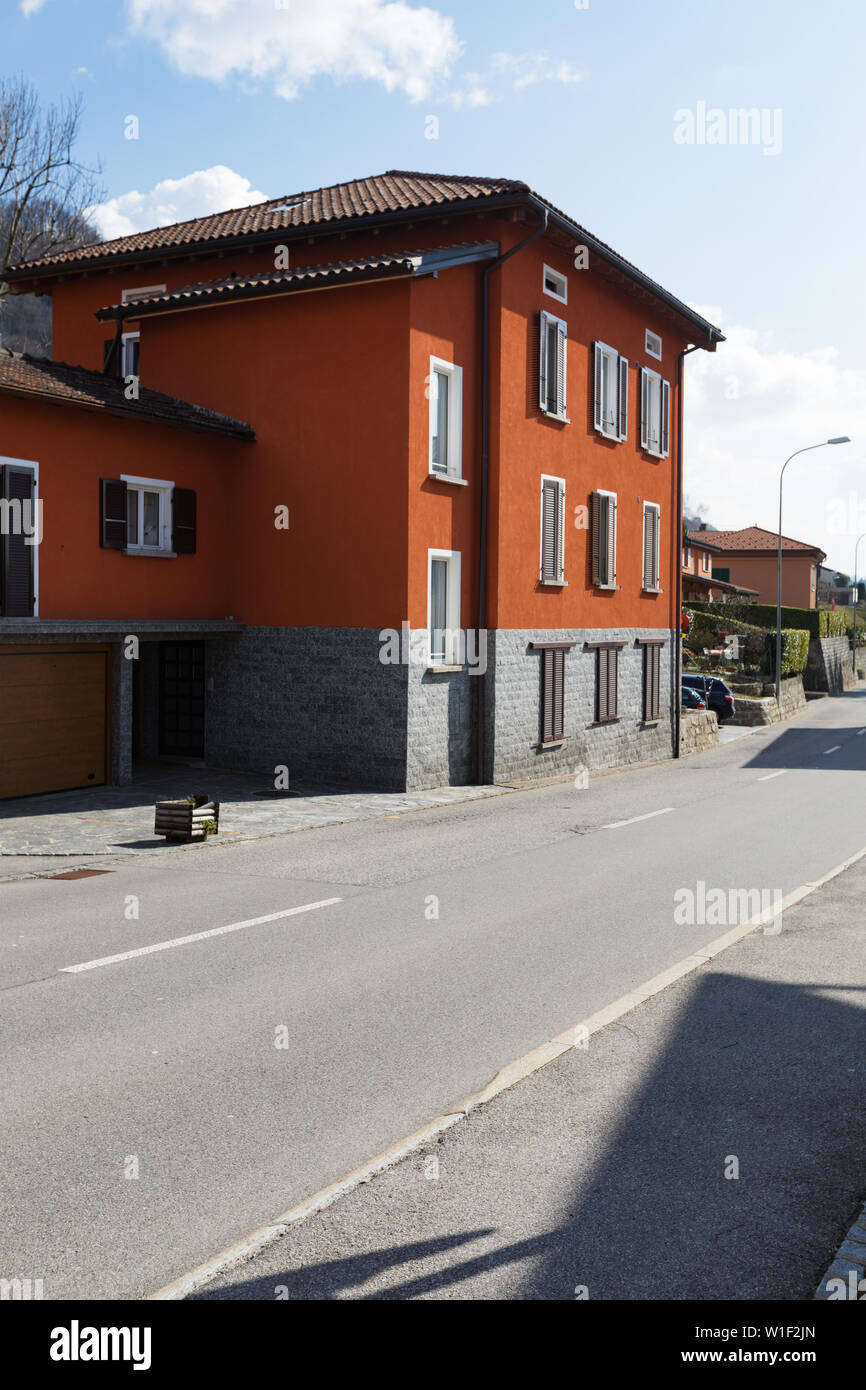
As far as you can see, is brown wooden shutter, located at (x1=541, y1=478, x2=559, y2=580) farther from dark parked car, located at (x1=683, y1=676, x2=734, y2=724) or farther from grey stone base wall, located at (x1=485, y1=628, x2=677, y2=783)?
dark parked car, located at (x1=683, y1=676, x2=734, y2=724)

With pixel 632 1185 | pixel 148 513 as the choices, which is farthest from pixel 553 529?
pixel 632 1185

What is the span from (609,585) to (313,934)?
737 inches

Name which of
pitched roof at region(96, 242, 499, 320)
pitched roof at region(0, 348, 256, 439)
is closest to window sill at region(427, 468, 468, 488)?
pitched roof at region(96, 242, 499, 320)

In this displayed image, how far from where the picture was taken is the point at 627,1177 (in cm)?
506

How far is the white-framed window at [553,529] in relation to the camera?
78.4ft

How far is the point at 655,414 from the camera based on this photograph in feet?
99.1

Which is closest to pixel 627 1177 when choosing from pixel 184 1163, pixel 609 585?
pixel 184 1163

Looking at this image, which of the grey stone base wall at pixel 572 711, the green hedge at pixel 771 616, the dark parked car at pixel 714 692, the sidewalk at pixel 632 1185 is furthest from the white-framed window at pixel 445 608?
the green hedge at pixel 771 616

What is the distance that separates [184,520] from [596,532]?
387 inches

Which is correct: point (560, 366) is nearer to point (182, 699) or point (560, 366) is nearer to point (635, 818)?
point (182, 699)

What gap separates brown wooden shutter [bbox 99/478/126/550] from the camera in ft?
60.8

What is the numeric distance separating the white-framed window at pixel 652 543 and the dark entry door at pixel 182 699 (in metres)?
12.3

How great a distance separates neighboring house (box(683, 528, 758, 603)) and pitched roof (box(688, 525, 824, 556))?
1.79 metres
